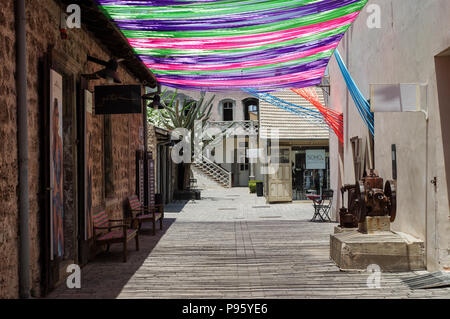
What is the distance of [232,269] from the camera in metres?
6.14

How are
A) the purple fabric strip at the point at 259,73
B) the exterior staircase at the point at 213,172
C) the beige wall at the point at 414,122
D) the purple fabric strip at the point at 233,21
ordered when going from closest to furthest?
the beige wall at the point at 414,122 < the purple fabric strip at the point at 233,21 < the purple fabric strip at the point at 259,73 < the exterior staircase at the point at 213,172

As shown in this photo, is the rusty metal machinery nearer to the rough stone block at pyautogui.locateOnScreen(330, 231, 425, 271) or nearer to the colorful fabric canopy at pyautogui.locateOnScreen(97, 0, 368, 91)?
the rough stone block at pyautogui.locateOnScreen(330, 231, 425, 271)

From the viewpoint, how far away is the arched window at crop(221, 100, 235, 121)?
32.5 m

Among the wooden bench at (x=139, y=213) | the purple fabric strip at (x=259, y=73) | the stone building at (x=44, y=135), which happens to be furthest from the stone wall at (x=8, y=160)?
the purple fabric strip at (x=259, y=73)

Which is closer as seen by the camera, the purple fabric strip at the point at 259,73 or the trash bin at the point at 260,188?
the purple fabric strip at the point at 259,73

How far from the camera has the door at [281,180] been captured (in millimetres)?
16891

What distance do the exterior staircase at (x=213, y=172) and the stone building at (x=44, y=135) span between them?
17.9m

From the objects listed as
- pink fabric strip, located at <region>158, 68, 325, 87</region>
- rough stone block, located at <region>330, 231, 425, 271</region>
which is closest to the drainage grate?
rough stone block, located at <region>330, 231, 425, 271</region>

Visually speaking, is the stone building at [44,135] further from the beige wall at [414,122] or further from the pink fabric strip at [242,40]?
the beige wall at [414,122]

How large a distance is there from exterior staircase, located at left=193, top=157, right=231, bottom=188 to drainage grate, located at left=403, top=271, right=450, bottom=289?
21.5 m

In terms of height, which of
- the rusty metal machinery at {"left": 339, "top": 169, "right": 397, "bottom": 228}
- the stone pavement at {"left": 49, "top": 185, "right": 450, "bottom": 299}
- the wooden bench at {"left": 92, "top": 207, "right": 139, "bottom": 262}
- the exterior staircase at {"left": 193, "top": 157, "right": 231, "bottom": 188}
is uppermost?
the exterior staircase at {"left": 193, "top": 157, "right": 231, "bottom": 188}
